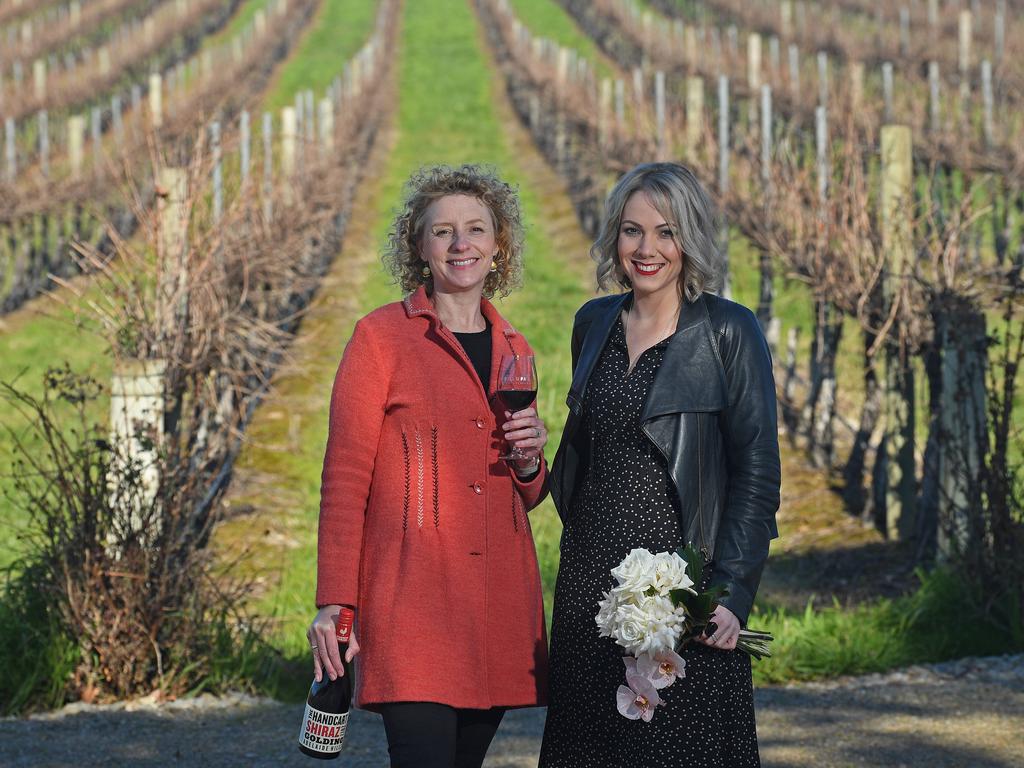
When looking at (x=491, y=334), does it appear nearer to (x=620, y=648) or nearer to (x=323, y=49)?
(x=620, y=648)

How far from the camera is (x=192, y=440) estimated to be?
20.0 ft

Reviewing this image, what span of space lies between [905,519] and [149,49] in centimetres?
2888

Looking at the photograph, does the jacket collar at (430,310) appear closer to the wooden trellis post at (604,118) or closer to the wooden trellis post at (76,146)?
the wooden trellis post at (604,118)

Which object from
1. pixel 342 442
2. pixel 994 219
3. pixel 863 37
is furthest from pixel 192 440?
pixel 863 37

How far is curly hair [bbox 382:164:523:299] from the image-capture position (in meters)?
3.15

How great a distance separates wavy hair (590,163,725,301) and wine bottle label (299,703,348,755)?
3.52ft

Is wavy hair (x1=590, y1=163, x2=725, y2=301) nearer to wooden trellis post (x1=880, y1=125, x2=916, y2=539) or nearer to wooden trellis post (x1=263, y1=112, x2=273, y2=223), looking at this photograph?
wooden trellis post (x1=880, y1=125, x2=916, y2=539)

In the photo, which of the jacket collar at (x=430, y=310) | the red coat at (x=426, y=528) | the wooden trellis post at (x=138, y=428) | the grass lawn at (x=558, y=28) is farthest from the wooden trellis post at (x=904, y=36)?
the red coat at (x=426, y=528)

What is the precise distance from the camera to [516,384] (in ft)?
9.57

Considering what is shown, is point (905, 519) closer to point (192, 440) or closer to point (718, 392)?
point (192, 440)

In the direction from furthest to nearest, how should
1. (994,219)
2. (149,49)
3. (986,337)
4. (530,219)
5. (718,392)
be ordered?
(149,49) < (530,219) < (994,219) < (986,337) < (718,392)

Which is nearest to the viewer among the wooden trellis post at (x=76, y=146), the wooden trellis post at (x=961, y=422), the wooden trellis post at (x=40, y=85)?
the wooden trellis post at (x=961, y=422)

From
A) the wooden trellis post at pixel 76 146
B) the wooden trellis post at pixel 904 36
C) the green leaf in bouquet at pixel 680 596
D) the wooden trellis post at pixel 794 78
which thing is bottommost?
the green leaf in bouquet at pixel 680 596

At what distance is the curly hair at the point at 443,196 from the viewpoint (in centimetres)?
315
